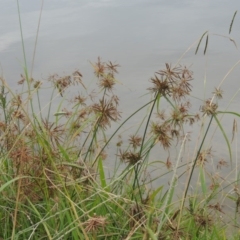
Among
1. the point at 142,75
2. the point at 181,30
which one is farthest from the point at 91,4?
the point at 142,75

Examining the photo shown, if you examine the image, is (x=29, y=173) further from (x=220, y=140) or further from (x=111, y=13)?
(x=111, y=13)

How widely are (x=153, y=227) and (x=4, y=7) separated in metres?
4.95

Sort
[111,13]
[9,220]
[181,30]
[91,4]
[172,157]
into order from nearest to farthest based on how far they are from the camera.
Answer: [9,220] < [172,157] < [181,30] < [111,13] < [91,4]

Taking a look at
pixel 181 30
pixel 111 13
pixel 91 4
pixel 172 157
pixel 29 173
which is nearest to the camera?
pixel 29 173

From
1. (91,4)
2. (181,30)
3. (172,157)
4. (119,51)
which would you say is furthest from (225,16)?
(172,157)

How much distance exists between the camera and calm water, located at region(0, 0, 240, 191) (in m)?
3.10

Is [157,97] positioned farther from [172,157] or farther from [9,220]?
Result: [172,157]

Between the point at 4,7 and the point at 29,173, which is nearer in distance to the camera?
the point at 29,173

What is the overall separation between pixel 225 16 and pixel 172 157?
2211 mm

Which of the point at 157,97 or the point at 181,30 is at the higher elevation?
the point at 157,97

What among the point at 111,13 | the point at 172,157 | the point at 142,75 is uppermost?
the point at 111,13

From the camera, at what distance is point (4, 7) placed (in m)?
5.58

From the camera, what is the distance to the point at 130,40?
3.95m

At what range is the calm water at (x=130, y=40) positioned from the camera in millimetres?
3096
